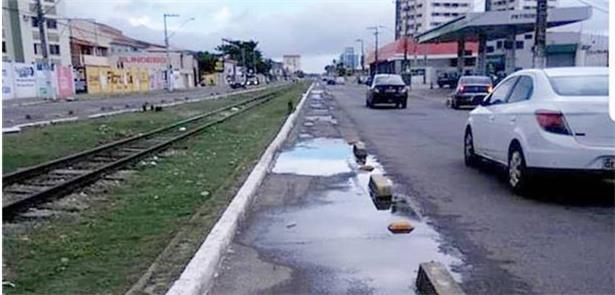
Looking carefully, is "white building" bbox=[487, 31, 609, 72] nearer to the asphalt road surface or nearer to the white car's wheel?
the asphalt road surface

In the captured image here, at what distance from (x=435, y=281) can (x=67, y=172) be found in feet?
25.7

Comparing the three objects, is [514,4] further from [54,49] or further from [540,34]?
[54,49]

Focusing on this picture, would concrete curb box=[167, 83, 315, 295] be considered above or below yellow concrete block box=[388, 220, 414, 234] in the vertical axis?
above

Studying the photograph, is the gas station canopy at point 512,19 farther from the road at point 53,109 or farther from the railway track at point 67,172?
the railway track at point 67,172

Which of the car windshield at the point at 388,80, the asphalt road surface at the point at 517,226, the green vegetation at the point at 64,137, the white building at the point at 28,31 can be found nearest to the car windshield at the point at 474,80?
the car windshield at the point at 388,80

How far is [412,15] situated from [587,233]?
282 ft

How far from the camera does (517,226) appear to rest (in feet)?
20.9

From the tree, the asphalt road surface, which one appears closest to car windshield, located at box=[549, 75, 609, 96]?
the asphalt road surface

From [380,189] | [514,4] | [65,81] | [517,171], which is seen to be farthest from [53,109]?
[514,4]

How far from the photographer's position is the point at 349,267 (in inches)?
202

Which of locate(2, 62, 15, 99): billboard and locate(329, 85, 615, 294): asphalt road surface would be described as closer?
locate(329, 85, 615, 294): asphalt road surface

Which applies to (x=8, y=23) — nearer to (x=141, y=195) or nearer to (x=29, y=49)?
(x=29, y=49)

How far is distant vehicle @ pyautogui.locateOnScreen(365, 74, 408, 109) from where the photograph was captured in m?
30.2

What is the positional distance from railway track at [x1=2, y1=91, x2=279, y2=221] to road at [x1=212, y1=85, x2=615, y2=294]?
2795 mm
